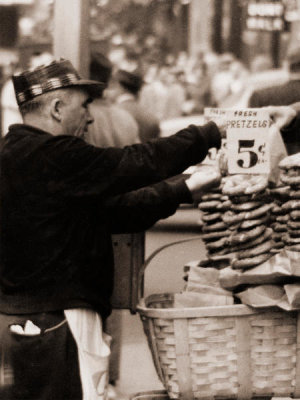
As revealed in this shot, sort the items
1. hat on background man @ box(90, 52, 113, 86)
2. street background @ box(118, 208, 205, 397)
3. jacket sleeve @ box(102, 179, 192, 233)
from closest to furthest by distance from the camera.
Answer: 1. jacket sleeve @ box(102, 179, 192, 233)
2. street background @ box(118, 208, 205, 397)
3. hat on background man @ box(90, 52, 113, 86)

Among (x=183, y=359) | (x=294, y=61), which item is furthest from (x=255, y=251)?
(x=294, y=61)

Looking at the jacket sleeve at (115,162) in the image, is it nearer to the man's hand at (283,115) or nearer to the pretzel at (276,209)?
the pretzel at (276,209)

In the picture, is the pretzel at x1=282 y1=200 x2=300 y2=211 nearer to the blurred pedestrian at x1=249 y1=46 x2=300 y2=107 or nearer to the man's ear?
the man's ear

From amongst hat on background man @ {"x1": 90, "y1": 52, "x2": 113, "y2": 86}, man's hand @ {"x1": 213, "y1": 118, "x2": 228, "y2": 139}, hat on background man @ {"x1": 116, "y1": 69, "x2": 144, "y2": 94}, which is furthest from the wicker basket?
hat on background man @ {"x1": 116, "y1": 69, "x2": 144, "y2": 94}

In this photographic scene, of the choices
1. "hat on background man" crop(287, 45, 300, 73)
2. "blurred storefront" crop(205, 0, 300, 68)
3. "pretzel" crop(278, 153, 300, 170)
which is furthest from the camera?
"blurred storefront" crop(205, 0, 300, 68)

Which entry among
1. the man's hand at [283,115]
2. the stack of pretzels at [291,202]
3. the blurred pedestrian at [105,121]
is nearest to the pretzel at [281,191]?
the stack of pretzels at [291,202]

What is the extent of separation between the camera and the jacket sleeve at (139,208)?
13.5 feet

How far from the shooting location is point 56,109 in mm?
4039

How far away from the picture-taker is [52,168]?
3.83 m

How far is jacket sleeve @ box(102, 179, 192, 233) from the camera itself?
13.5ft

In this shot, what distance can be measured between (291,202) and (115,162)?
69cm

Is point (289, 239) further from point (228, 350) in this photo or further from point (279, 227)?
point (228, 350)

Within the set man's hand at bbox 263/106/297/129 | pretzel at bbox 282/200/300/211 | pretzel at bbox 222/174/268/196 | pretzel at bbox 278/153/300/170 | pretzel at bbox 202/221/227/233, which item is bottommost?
pretzel at bbox 202/221/227/233

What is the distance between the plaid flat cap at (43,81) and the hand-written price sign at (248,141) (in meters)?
0.61
